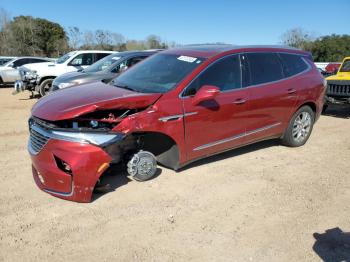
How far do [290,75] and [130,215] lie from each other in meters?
3.67

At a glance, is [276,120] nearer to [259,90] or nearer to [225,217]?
[259,90]

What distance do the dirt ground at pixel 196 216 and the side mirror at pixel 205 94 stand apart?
1.11 metres

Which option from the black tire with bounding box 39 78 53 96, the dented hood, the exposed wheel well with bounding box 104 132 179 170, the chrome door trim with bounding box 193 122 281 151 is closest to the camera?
the dented hood

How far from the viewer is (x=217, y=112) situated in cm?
470

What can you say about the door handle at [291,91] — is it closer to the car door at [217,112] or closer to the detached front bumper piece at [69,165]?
the car door at [217,112]

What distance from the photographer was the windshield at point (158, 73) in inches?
181

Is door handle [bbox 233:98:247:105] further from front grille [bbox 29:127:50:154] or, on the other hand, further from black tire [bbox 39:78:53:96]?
black tire [bbox 39:78:53:96]

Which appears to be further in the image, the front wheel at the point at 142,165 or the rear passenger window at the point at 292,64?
the rear passenger window at the point at 292,64

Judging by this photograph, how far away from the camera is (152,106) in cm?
422

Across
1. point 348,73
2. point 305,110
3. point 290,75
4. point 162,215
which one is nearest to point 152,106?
point 162,215

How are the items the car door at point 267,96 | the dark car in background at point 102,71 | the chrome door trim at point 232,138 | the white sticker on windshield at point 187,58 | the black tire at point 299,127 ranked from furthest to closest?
1. the dark car in background at point 102,71
2. the black tire at point 299,127
3. the car door at point 267,96
4. the white sticker on windshield at point 187,58
5. the chrome door trim at point 232,138

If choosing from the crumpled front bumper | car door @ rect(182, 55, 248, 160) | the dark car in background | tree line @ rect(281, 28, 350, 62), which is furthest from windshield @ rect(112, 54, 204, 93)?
tree line @ rect(281, 28, 350, 62)

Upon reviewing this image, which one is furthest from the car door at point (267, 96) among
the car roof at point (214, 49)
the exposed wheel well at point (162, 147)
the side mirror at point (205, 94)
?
the exposed wheel well at point (162, 147)

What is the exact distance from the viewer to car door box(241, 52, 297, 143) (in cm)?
520
